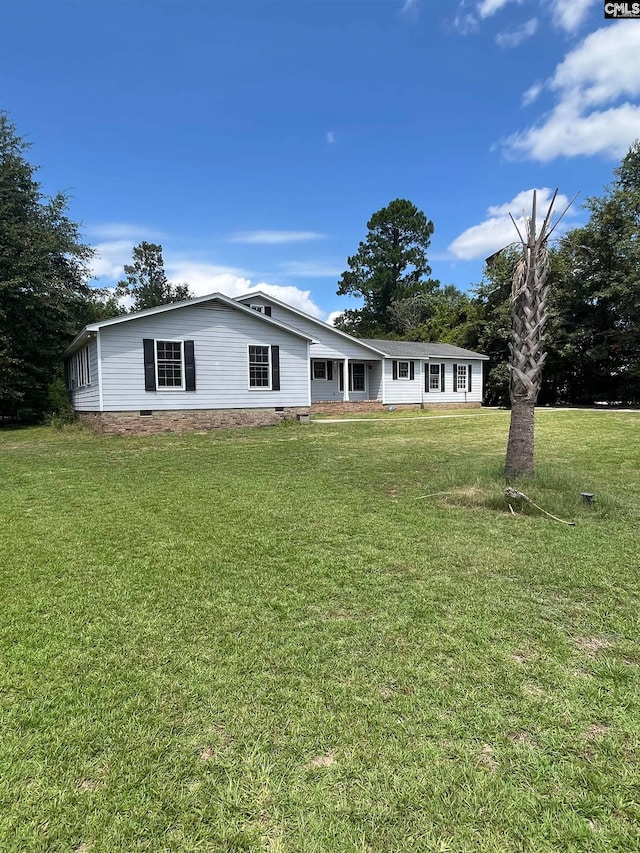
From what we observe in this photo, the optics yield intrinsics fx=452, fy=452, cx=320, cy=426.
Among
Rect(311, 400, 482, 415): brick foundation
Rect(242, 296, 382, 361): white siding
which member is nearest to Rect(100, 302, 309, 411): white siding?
Rect(311, 400, 482, 415): brick foundation

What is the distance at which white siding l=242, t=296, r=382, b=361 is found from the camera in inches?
800

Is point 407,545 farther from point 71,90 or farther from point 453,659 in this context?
point 71,90

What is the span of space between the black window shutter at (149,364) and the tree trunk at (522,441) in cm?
1128

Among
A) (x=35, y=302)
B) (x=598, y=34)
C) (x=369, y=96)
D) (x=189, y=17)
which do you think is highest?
(x=369, y=96)

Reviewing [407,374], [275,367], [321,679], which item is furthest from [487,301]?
[321,679]

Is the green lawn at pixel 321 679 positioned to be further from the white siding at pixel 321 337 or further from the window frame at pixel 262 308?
the white siding at pixel 321 337

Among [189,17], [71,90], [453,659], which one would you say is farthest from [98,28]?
[453,659]

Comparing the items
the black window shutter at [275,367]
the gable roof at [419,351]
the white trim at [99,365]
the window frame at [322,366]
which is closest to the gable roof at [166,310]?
the white trim at [99,365]

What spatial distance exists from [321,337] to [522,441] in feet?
51.1

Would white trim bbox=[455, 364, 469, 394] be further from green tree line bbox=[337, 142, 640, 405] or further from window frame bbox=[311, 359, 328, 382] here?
window frame bbox=[311, 359, 328, 382]

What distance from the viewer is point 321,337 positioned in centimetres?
2080

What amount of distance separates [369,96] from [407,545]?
51.9 feet

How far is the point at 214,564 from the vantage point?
3746 millimetres

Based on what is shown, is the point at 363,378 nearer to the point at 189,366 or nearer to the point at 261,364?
the point at 261,364
